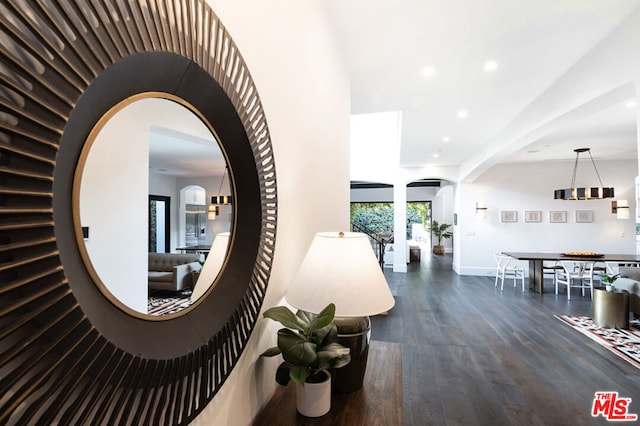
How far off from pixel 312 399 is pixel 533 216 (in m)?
9.07

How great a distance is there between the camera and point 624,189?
7.60 metres

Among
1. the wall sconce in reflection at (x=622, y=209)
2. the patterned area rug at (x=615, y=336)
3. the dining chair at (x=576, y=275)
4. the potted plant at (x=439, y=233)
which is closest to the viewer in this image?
the patterned area rug at (x=615, y=336)

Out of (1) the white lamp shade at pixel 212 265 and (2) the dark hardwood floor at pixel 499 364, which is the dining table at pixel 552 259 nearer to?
(2) the dark hardwood floor at pixel 499 364

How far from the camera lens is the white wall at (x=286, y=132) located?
97 centimetres

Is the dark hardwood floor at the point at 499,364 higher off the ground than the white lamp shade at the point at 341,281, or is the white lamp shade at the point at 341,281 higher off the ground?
the white lamp shade at the point at 341,281

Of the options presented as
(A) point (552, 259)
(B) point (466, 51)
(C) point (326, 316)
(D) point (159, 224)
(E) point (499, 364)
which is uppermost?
(B) point (466, 51)

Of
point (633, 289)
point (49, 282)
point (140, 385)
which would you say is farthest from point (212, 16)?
point (633, 289)

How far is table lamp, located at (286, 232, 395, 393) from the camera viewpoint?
3.55ft

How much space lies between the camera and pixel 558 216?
26.2ft

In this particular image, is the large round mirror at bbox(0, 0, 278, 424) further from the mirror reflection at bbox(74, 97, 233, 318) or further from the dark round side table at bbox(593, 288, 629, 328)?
the dark round side table at bbox(593, 288, 629, 328)

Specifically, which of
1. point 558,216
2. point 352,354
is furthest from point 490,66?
point 558,216

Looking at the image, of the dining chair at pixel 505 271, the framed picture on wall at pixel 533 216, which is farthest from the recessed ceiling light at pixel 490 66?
the framed picture on wall at pixel 533 216

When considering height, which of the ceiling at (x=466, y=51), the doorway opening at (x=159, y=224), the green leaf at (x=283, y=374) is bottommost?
the green leaf at (x=283, y=374)

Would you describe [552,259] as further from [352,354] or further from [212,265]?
[212,265]
